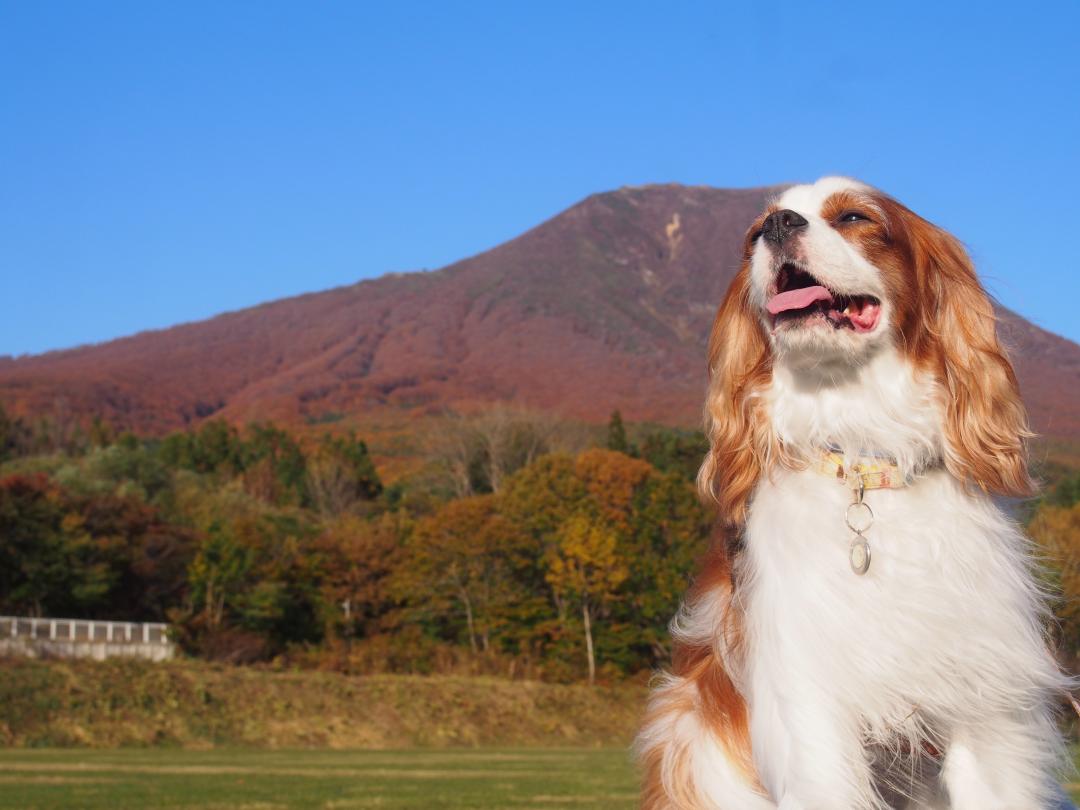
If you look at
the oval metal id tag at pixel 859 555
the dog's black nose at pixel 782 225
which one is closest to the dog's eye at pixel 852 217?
the dog's black nose at pixel 782 225

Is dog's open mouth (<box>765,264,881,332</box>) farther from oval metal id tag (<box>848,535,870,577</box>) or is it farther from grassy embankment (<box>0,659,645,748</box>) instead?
grassy embankment (<box>0,659,645,748</box>)

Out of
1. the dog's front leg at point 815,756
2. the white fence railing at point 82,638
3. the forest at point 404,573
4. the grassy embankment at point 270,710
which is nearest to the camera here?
the dog's front leg at point 815,756

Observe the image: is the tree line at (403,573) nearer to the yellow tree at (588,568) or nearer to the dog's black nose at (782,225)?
the yellow tree at (588,568)

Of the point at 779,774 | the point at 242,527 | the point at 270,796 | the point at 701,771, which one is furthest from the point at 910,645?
the point at 242,527

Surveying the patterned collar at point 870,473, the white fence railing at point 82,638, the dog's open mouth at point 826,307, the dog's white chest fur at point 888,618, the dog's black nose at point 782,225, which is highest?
the dog's black nose at point 782,225

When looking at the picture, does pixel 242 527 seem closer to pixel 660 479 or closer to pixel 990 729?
pixel 660 479

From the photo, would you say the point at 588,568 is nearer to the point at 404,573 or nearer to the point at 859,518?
the point at 404,573
